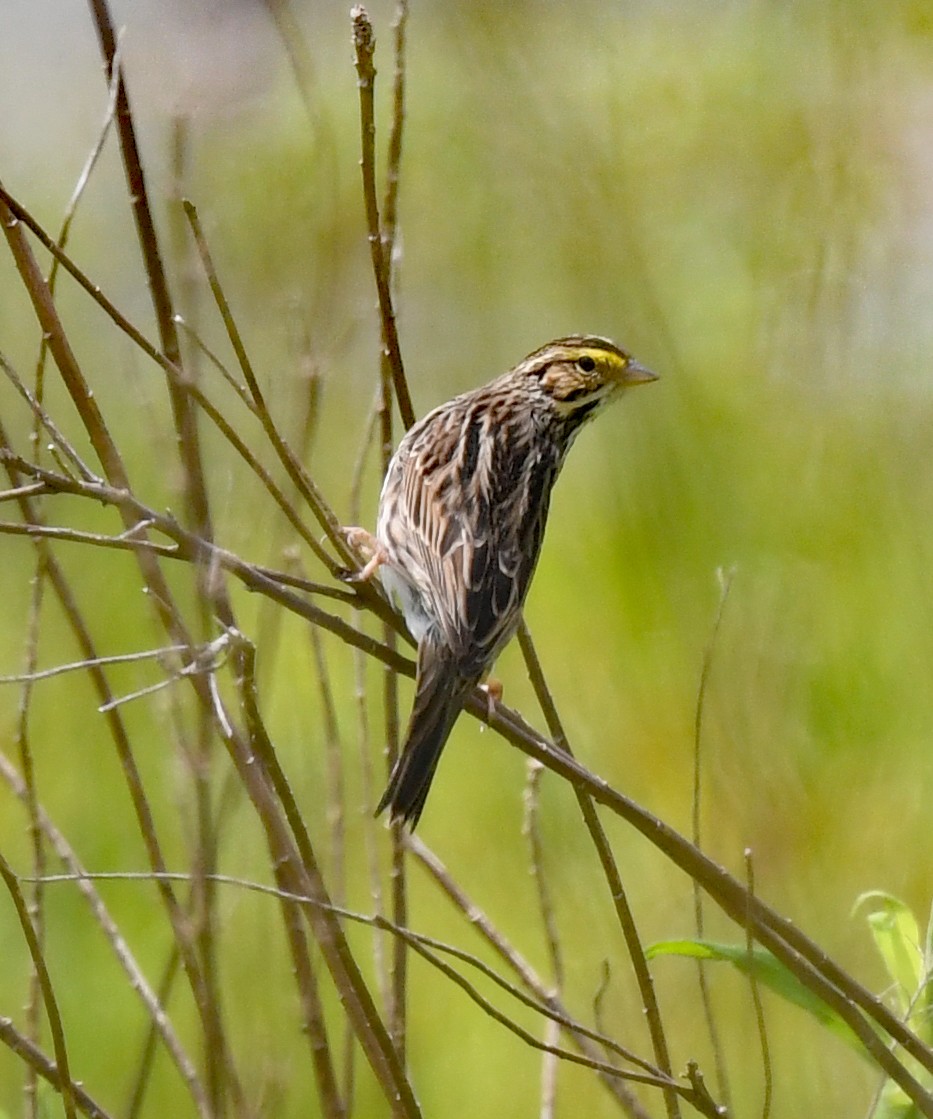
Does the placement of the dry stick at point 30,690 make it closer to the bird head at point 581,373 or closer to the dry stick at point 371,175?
the dry stick at point 371,175

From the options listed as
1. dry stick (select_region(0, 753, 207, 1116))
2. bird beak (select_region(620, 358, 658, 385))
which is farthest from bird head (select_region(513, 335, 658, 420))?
dry stick (select_region(0, 753, 207, 1116))

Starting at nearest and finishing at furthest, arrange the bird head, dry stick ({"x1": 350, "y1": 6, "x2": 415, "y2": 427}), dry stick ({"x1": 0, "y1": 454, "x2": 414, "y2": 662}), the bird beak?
dry stick ({"x1": 0, "y1": 454, "x2": 414, "y2": 662})
dry stick ({"x1": 350, "y1": 6, "x2": 415, "y2": 427})
the bird beak
the bird head

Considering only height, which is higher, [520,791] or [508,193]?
[508,193]

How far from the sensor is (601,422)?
4234mm

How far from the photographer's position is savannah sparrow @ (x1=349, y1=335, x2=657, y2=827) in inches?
91.5

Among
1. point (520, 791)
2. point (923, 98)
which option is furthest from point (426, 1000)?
point (923, 98)

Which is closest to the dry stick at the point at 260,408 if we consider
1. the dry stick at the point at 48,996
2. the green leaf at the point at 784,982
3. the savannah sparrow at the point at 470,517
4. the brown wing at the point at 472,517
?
the savannah sparrow at the point at 470,517

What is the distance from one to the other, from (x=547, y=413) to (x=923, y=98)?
11.8ft

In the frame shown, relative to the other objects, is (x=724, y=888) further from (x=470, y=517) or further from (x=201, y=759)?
(x=470, y=517)

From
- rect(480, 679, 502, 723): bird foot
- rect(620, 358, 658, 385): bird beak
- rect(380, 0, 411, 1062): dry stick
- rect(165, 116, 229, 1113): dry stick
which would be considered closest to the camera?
rect(165, 116, 229, 1113): dry stick

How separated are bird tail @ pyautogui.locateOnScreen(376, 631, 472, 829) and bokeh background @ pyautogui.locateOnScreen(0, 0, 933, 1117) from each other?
23 centimetres

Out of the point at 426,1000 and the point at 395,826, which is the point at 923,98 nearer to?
the point at 426,1000

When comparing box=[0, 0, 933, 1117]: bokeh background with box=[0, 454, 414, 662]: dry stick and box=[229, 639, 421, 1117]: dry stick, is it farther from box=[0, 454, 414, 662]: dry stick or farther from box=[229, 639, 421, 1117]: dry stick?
box=[229, 639, 421, 1117]: dry stick

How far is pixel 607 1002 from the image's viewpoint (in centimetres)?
394
